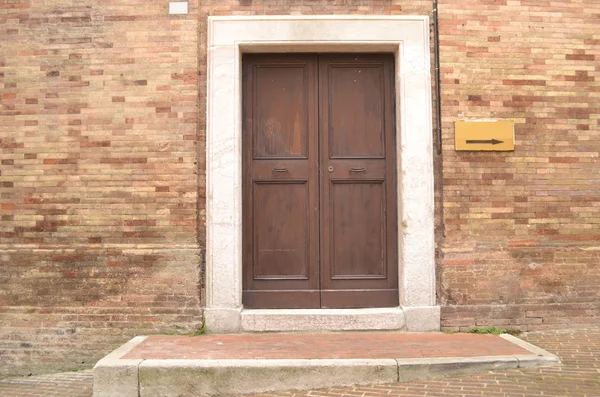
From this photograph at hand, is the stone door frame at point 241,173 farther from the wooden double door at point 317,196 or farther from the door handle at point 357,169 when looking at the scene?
the door handle at point 357,169

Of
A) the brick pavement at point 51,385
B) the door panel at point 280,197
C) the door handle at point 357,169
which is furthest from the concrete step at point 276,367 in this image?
the door handle at point 357,169

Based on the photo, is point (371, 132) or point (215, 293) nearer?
point (215, 293)

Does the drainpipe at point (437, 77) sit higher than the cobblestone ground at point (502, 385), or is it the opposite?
the drainpipe at point (437, 77)

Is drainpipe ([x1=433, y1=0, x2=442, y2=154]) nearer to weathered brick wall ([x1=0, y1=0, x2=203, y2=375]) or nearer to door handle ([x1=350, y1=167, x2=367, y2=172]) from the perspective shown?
door handle ([x1=350, y1=167, x2=367, y2=172])

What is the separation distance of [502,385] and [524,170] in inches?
101

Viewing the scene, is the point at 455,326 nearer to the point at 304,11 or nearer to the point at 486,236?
the point at 486,236

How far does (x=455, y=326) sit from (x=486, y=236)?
1.02m

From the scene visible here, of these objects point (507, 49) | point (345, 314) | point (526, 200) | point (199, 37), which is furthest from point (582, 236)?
point (199, 37)

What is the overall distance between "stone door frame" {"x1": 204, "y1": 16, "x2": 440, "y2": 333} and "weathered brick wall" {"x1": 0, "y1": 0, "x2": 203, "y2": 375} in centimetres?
24

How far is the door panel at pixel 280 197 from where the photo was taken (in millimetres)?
6285

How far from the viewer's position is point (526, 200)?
612 centimetres

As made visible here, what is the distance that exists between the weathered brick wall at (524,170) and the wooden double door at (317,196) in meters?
0.71

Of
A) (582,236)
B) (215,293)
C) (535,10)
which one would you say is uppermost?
(535,10)

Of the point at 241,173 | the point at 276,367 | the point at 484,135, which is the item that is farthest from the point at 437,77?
the point at 276,367
